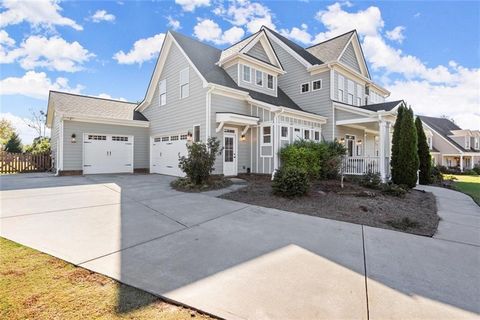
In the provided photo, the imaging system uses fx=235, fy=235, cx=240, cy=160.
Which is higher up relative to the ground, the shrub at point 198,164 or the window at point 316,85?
the window at point 316,85

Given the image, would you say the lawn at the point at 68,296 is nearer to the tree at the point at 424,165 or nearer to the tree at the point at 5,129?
the tree at the point at 424,165

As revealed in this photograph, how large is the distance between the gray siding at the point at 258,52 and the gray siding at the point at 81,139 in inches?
360

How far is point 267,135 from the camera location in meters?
12.4

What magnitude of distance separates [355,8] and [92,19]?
534 inches

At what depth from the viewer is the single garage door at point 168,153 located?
1375 cm

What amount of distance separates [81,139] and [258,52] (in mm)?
12177

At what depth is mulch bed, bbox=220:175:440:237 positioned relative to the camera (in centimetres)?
554

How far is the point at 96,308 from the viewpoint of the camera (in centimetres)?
230

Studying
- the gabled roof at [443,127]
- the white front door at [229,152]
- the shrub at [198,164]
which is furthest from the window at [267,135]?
the gabled roof at [443,127]

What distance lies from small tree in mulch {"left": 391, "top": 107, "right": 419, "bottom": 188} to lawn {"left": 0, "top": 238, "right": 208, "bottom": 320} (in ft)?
38.5

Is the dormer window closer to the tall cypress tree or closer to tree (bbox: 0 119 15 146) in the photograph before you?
the tall cypress tree

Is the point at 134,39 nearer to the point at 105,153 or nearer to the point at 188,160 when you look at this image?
the point at 105,153

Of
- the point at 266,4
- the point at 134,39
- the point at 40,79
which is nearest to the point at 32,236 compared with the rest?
the point at 266,4

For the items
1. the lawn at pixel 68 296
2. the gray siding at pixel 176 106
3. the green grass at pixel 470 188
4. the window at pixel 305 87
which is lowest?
the green grass at pixel 470 188
